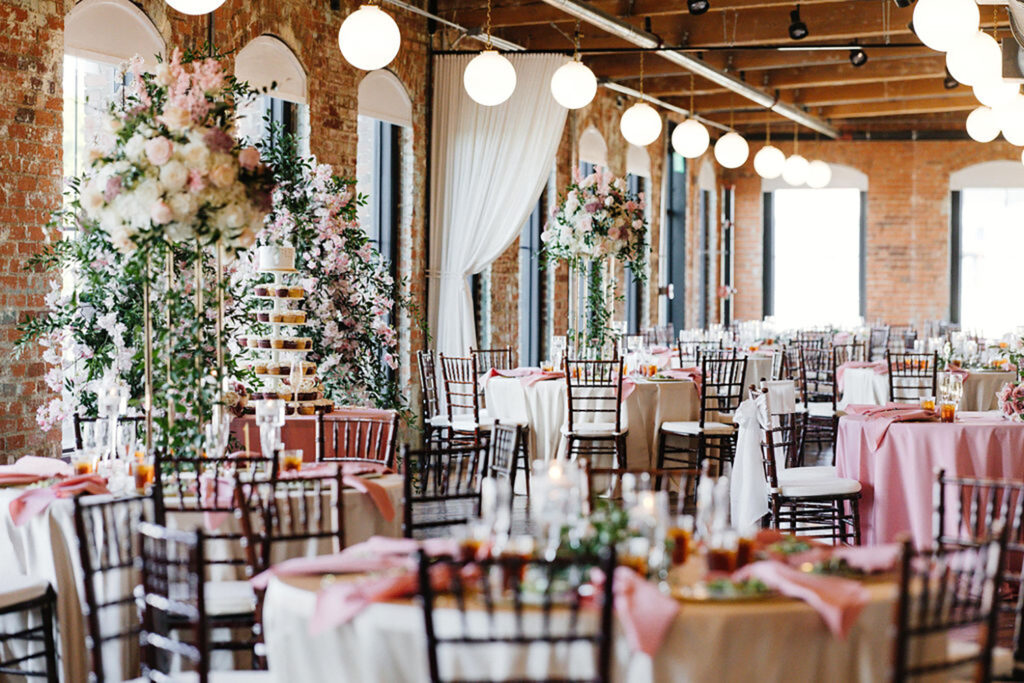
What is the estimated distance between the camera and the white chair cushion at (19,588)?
13.4 feet

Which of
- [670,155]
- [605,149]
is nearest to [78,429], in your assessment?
[605,149]

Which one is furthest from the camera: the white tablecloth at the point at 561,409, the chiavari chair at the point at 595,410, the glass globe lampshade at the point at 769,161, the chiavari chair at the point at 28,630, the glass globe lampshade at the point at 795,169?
the glass globe lampshade at the point at 795,169

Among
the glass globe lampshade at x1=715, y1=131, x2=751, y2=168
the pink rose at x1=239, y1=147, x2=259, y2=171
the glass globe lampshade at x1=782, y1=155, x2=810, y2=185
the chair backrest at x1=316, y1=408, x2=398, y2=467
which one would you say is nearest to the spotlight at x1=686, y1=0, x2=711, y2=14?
the glass globe lampshade at x1=715, y1=131, x2=751, y2=168

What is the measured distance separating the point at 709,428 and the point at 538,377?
1264mm

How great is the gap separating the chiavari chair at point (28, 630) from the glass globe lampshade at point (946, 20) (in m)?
4.39

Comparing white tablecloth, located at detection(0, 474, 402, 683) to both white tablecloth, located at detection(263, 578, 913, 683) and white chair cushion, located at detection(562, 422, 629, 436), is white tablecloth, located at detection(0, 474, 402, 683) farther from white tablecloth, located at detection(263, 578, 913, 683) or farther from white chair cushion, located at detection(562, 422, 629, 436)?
white chair cushion, located at detection(562, 422, 629, 436)

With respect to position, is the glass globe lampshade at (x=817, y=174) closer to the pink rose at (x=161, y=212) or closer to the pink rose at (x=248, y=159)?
the pink rose at (x=248, y=159)

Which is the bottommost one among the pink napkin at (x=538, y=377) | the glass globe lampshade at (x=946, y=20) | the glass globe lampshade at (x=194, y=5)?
the pink napkin at (x=538, y=377)

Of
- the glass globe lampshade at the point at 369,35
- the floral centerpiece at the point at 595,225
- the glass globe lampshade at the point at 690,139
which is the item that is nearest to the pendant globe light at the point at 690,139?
the glass globe lampshade at the point at 690,139

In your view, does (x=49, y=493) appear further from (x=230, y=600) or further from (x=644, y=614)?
(x=644, y=614)

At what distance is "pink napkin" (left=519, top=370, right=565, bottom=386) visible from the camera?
29.9 feet

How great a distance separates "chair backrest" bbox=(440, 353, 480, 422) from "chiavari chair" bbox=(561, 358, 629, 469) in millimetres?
710

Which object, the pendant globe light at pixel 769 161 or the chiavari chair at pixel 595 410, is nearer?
the chiavari chair at pixel 595 410

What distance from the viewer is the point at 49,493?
441 centimetres
